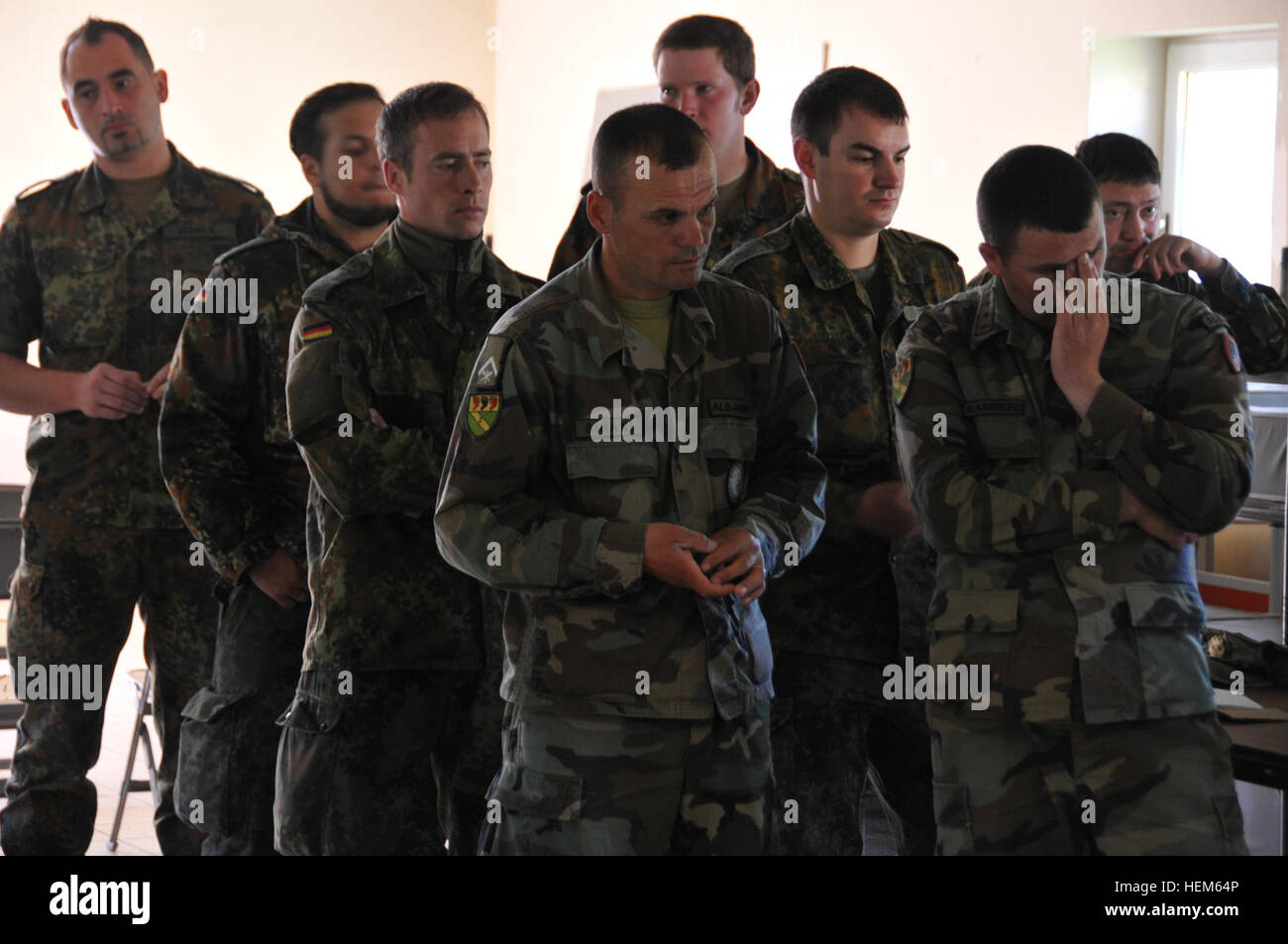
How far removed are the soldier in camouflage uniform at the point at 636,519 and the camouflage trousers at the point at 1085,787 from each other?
11.4 inches

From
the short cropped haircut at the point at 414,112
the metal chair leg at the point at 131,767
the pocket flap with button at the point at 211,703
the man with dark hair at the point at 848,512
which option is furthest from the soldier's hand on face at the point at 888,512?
the metal chair leg at the point at 131,767

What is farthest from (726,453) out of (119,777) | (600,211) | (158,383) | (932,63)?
(932,63)

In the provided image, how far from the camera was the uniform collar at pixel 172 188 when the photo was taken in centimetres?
336

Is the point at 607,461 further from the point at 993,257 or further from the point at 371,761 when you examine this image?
Answer: the point at 371,761

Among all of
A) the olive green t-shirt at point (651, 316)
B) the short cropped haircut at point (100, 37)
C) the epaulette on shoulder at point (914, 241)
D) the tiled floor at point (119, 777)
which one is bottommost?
the tiled floor at point (119, 777)

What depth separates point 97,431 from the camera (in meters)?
3.27

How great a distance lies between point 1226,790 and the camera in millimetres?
2014

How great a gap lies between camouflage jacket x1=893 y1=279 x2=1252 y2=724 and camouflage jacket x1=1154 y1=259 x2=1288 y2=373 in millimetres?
817

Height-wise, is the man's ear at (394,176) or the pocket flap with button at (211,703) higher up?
the man's ear at (394,176)

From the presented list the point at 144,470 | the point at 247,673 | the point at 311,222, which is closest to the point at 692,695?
the point at 247,673

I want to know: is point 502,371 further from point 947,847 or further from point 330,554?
point 947,847

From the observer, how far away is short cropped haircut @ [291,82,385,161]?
2982 millimetres

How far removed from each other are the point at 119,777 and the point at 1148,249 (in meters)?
3.84

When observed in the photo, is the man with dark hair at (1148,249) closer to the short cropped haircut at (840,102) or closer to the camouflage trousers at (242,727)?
the short cropped haircut at (840,102)
